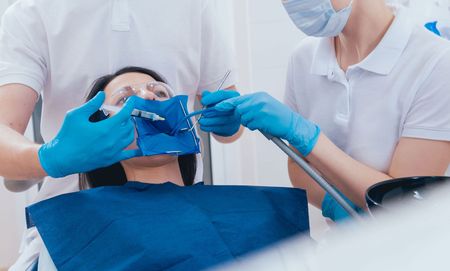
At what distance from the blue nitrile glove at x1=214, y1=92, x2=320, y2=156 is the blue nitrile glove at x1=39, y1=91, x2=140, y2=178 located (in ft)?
0.92

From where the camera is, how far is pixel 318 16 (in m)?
1.35

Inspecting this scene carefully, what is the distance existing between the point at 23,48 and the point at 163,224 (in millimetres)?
607

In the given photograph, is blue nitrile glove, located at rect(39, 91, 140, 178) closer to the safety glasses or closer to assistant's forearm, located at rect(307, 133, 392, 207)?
the safety glasses

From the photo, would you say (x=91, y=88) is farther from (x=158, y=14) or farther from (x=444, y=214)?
(x=444, y=214)

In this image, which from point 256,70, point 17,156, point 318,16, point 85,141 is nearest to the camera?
point 85,141

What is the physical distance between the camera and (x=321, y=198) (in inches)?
58.7

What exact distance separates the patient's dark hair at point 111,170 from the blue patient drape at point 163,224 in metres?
0.15

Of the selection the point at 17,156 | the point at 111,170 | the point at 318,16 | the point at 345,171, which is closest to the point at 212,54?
the point at 318,16

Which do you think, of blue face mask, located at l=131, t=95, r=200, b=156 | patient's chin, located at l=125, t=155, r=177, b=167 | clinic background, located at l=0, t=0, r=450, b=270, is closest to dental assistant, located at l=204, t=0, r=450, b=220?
blue face mask, located at l=131, t=95, r=200, b=156

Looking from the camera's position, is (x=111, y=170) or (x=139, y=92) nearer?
(x=139, y=92)

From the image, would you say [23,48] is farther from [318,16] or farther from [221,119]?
[318,16]

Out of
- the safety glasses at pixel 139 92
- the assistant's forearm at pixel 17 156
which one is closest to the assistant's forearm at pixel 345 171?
the safety glasses at pixel 139 92

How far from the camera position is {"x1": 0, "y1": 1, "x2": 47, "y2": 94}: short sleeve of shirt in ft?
4.14

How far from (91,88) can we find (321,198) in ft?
2.52
